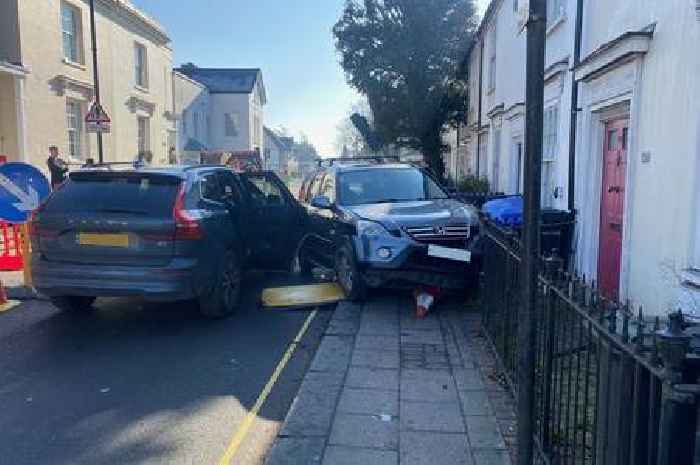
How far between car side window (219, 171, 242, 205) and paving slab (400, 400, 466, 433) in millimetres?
3855

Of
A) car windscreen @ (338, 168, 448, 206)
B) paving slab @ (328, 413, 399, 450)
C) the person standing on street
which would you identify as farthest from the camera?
the person standing on street

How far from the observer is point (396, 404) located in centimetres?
434

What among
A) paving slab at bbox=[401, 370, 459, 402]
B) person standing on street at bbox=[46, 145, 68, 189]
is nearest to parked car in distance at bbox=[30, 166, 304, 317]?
paving slab at bbox=[401, 370, 459, 402]

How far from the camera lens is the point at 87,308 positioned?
6.98 metres

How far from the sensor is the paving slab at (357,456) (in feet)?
11.5

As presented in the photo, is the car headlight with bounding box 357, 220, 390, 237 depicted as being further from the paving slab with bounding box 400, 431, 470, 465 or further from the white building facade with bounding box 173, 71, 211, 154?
the white building facade with bounding box 173, 71, 211, 154

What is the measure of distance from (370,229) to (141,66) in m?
19.7

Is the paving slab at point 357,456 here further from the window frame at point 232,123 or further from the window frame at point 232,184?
the window frame at point 232,123

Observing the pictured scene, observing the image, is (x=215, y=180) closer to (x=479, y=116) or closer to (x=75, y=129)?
(x=479, y=116)

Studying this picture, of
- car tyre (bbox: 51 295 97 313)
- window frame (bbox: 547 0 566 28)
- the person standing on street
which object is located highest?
window frame (bbox: 547 0 566 28)

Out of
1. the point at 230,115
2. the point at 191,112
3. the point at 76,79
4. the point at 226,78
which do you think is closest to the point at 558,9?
the point at 76,79

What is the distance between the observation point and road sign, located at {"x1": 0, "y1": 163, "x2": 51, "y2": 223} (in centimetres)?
749

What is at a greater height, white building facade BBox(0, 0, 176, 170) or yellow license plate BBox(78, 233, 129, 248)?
white building facade BBox(0, 0, 176, 170)

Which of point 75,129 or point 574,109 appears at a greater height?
point 75,129
